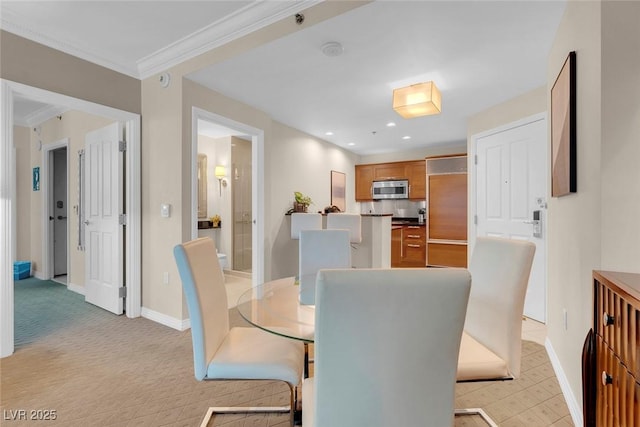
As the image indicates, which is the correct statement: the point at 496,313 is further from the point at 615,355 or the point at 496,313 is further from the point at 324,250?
the point at 324,250

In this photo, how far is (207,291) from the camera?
4.91ft

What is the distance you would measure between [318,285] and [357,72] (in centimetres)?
251

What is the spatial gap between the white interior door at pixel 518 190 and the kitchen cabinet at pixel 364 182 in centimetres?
273

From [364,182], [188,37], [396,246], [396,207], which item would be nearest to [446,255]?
[396,246]

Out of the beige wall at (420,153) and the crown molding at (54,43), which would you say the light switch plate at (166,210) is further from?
the beige wall at (420,153)

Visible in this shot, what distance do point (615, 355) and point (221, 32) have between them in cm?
303

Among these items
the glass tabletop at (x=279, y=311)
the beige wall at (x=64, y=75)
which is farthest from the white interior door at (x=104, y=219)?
the glass tabletop at (x=279, y=311)

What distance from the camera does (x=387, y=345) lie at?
83 cm

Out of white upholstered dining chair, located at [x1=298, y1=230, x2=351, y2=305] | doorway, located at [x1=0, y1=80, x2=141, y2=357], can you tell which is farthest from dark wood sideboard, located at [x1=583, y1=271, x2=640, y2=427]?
doorway, located at [x1=0, y1=80, x2=141, y2=357]

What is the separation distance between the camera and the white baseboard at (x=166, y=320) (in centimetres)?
297

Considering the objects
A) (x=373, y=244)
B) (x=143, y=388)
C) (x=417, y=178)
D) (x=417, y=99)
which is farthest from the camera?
(x=417, y=178)

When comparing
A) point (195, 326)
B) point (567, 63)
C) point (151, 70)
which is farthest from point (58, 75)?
point (567, 63)

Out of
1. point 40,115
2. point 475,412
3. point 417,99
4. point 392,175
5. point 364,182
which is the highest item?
point 40,115

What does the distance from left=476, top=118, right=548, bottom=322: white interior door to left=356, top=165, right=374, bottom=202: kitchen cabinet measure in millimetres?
2734
